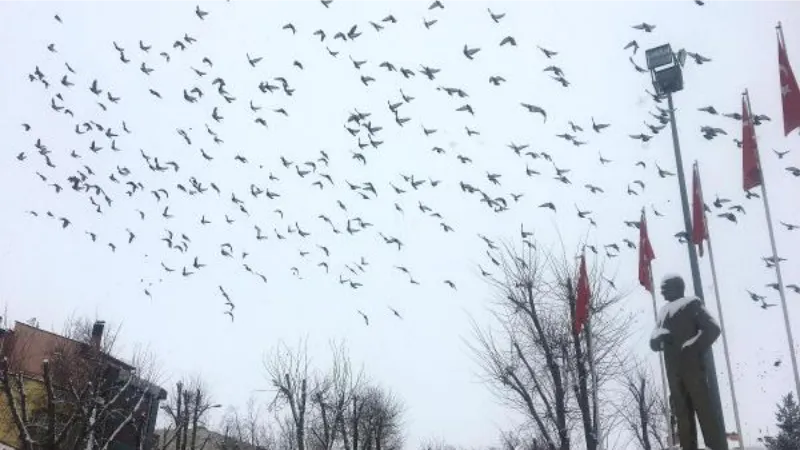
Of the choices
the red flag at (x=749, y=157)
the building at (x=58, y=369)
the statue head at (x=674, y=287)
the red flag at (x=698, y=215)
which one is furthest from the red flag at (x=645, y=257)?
the building at (x=58, y=369)

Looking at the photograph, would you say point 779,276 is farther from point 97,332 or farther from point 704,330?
point 97,332

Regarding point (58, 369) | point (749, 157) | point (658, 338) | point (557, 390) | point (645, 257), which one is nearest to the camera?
point (658, 338)

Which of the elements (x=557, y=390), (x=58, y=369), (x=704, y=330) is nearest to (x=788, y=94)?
(x=704, y=330)

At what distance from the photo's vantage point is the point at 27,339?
32406mm

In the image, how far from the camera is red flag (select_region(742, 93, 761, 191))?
11672 millimetres

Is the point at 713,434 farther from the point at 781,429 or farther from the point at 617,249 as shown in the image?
the point at 781,429

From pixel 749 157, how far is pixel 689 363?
18.6 feet

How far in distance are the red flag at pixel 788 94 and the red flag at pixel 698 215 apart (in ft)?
8.82

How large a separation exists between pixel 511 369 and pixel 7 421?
2323cm

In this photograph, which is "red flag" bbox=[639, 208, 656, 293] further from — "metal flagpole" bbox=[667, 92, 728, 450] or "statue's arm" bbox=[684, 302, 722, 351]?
"statue's arm" bbox=[684, 302, 722, 351]

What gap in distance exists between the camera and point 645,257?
1554 centimetres

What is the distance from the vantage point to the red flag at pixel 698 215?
536 inches

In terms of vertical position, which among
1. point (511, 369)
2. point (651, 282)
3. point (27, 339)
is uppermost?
point (27, 339)

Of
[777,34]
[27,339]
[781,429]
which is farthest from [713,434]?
[781,429]
